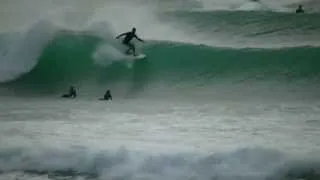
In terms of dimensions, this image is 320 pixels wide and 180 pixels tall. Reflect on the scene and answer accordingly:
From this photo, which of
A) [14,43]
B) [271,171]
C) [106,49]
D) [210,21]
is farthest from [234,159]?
[210,21]

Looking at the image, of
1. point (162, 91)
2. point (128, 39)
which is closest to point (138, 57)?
point (128, 39)

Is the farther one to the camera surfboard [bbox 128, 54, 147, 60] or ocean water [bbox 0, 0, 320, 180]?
surfboard [bbox 128, 54, 147, 60]

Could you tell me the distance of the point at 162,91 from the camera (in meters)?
4.14

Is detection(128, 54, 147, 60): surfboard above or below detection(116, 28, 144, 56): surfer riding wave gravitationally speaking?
below

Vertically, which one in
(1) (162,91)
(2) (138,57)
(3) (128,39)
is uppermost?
(3) (128,39)

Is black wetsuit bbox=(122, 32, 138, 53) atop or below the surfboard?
atop

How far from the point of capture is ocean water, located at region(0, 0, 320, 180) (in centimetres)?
235

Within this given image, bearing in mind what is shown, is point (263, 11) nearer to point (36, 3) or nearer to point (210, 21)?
point (210, 21)

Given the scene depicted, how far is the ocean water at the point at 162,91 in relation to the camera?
235 cm

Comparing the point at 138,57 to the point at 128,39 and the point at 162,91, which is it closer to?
the point at 128,39

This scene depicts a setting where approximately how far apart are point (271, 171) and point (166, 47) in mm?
2889

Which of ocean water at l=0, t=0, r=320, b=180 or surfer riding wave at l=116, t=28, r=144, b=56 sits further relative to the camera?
surfer riding wave at l=116, t=28, r=144, b=56

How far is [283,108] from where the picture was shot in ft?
11.2

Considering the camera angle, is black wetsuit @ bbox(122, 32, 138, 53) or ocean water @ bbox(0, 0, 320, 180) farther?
black wetsuit @ bbox(122, 32, 138, 53)
